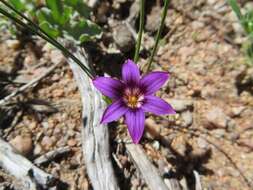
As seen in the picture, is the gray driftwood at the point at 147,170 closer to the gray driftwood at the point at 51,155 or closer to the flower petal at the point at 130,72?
the gray driftwood at the point at 51,155

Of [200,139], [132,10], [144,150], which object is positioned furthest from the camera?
[132,10]

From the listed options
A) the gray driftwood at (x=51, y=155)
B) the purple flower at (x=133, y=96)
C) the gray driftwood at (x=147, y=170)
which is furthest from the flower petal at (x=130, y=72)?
the gray driftwood at (x=51, y=155)

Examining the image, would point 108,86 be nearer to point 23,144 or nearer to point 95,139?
point 95,139

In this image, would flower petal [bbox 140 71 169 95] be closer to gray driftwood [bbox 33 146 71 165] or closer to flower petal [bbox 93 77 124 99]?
flower petal [bbox 93 77 124 99]

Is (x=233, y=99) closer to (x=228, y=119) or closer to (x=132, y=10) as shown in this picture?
(x=228, y=119)

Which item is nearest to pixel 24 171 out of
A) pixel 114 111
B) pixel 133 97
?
pixel 114 111

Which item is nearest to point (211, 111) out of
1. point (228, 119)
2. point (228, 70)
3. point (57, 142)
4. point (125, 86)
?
point (228, 119)
